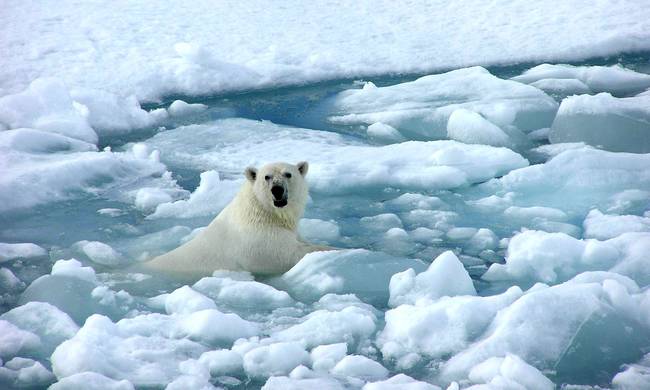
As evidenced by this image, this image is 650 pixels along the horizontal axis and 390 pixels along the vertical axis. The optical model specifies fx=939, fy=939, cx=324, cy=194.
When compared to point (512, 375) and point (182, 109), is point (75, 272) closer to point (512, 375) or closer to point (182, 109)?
point (512, 375)

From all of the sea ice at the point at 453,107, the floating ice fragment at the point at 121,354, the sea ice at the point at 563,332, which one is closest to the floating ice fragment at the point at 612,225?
the sea ice at the point at 563,332

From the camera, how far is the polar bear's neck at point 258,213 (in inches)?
201

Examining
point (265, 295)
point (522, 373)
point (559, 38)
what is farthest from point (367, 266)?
point (559, 38)

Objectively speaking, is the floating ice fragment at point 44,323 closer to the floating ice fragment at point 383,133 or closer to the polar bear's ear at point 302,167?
the polar bear's ear at point 302,167

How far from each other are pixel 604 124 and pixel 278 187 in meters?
2.69

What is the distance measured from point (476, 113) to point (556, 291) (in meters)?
3.39

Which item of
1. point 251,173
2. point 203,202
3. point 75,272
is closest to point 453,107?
point 203,202

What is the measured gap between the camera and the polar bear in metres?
4.93

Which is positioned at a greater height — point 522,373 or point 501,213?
point 522,373

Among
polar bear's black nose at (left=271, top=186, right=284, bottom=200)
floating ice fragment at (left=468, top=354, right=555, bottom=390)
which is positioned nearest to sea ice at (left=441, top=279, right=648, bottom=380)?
floating ice fragment at (left=468, top=354, right=555, bottom=390)

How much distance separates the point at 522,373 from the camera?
3195 mm

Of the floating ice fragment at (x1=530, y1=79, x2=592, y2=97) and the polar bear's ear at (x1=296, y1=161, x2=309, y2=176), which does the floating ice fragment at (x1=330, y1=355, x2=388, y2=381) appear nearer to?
the polar bear's ear at (x1=296, y1=161, x2=309, y2=176)

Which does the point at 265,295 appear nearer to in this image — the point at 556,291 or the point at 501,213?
the point at 556,291

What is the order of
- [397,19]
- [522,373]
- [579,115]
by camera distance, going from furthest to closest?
1. [397,19]
2. [579,115]
3. [522,373]
